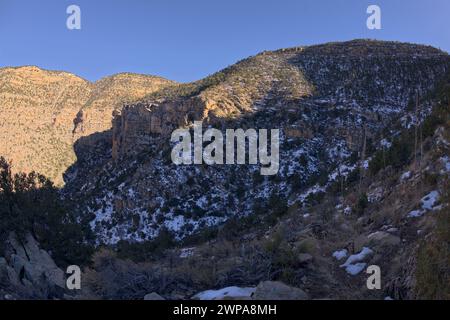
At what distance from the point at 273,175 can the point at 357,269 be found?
2487 centimetres

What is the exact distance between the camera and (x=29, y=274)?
9.55 m

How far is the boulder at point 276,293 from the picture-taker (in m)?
6.04

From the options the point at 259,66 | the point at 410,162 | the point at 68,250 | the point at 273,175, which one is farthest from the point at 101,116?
the point at 410,162

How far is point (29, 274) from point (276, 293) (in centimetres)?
604

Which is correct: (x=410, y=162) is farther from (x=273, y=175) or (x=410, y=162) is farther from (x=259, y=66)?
(x=259, y=66)

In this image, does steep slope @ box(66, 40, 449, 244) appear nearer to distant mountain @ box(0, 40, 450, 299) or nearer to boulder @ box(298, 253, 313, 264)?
distant mountain @ box(0, 40, 450, 299)

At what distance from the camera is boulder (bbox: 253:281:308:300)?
6.04 m

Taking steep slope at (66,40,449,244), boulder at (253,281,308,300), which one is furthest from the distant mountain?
steep slope at (66,40,449,244)

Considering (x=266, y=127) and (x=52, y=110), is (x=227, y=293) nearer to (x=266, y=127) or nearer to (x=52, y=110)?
(x=266, y=127)

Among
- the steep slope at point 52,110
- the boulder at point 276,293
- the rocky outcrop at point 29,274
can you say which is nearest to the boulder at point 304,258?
the boulder at point 276,293

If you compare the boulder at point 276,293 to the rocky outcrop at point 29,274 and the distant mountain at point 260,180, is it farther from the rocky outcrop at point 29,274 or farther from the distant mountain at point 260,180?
the rocky outcrop at point 29,274

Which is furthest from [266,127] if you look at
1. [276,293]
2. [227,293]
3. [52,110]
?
[52,110]

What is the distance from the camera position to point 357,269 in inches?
306

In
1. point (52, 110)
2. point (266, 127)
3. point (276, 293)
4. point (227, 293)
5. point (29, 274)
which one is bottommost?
point (29, 274)
